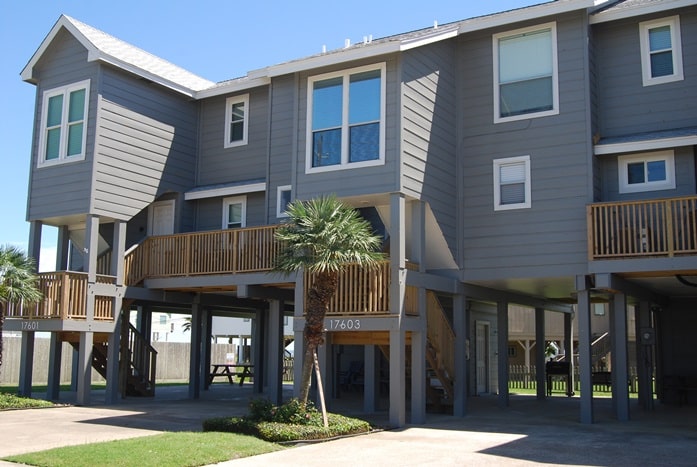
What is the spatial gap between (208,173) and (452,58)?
28.0 ft

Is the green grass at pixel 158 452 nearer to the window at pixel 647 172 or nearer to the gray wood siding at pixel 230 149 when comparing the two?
the window at pixel 647 172

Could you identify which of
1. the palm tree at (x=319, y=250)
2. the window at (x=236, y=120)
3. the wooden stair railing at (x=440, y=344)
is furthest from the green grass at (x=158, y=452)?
the window at (x=236, y=120)

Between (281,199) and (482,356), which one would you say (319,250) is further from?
(482,356)

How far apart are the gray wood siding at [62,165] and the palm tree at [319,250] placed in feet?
26.3

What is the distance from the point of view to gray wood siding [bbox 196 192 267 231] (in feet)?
73.3

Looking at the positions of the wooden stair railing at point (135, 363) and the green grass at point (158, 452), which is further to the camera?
the wooden stair railing at point (135, 363)

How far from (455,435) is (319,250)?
4.39m

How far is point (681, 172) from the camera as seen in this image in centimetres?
1716

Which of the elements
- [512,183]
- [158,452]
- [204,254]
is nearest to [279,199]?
[204,254]

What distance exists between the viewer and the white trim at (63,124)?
20.5 meters

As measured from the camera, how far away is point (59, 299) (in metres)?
19.6

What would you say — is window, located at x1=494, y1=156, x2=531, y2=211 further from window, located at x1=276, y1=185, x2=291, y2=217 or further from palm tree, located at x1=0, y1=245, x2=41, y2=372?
palm tree, located at x1=0, y1=245, x2=41, y2=372

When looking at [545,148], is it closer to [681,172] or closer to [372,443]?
[681,172]

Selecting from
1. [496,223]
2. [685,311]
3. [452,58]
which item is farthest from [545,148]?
[685,311]
